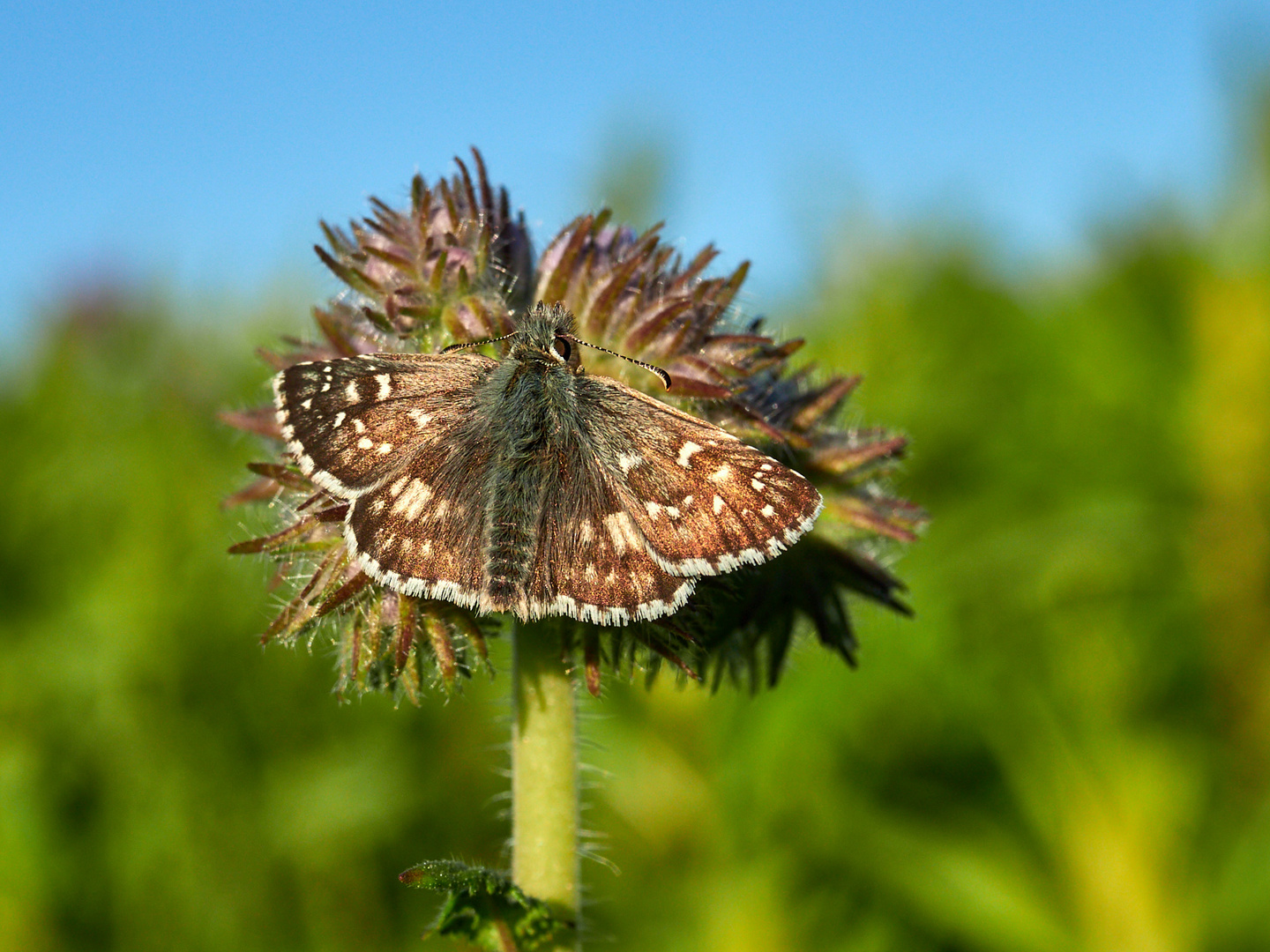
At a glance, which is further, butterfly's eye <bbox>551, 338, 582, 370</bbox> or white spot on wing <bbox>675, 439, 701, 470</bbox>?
butterfly's eye <bbox>551, 338, 582, 370</bbox>

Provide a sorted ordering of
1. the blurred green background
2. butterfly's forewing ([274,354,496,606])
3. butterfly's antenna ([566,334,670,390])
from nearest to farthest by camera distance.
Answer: butterfly's forewing ([274,354,496,606])
butterfly's antenna ([566,334,670,390])
the blurred green background

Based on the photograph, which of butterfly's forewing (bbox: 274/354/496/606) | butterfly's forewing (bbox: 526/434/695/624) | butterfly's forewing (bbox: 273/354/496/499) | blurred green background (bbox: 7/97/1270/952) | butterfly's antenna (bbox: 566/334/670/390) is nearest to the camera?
butterfly's forewing (bbox: 526/434/695/624)

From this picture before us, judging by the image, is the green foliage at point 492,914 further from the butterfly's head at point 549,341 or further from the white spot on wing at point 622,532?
the butterfly's head at point 549,341

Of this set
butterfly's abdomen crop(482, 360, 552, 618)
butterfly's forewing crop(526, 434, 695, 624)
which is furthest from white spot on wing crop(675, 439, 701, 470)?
butterfly's abdomen crop(482, 360, 552, 618)

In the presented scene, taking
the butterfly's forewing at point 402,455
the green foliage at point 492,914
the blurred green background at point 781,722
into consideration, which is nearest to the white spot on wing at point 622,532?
the butterfly's forewing at point 402,455

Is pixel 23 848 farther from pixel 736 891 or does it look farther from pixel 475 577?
pixel 475 577

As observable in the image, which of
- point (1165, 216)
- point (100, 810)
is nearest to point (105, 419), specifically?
point (100, 810)

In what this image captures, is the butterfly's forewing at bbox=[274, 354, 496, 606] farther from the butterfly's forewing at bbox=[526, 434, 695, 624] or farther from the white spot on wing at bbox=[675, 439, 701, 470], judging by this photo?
the white spot on wing at bbox=[675, 439, 701, 470]
